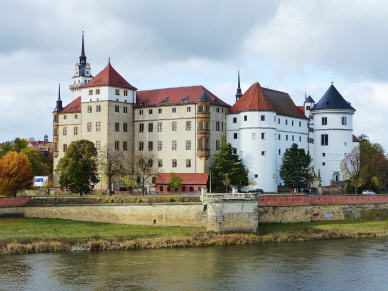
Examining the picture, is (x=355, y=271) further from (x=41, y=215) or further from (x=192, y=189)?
(x=192, y=189)

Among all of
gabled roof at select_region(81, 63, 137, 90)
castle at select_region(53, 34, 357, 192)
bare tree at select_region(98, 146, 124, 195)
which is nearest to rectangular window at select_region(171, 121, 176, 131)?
castle at select_region(53, 34, 357, 192)

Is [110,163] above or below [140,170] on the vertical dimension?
above

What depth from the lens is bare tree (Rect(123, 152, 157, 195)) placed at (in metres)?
90.9

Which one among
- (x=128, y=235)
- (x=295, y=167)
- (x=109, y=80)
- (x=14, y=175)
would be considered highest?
(x=109, y=80)

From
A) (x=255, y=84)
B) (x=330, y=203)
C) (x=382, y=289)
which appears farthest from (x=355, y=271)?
(x=255, y=84)

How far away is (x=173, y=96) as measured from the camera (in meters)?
96.2

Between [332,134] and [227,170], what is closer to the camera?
[227,170]

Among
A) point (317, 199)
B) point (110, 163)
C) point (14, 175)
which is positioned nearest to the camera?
point (317, 199)

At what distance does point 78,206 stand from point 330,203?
29.6m

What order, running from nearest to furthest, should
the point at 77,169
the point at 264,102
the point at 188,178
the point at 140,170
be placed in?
the point at 77,169 < the point at 188,178 < the point at 140,170 < the point at 264,102

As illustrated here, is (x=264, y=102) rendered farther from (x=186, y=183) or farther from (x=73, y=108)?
(x=73, y=108)

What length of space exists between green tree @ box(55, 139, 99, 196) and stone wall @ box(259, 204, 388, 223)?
2195cm

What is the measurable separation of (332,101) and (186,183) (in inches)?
1200

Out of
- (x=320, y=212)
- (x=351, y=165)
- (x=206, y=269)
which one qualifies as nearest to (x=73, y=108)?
(x=351, y=165)
